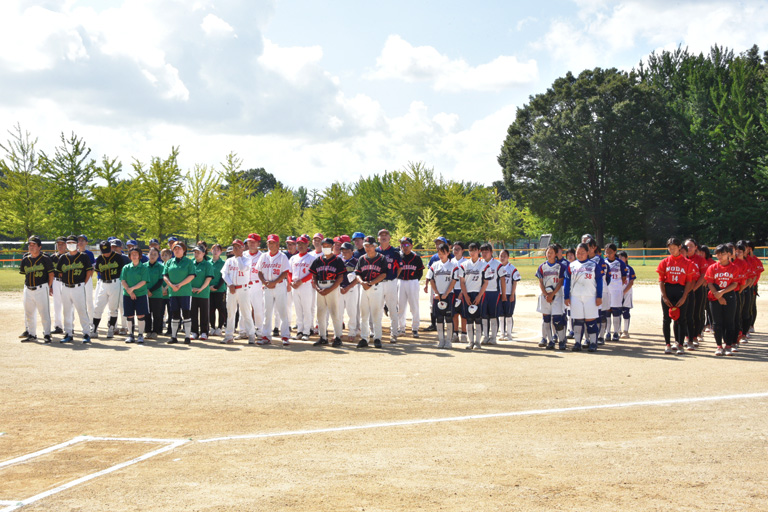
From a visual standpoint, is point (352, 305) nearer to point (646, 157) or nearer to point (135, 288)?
point (135, 288)

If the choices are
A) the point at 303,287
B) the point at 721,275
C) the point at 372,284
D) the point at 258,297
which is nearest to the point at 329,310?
the point at 303,287

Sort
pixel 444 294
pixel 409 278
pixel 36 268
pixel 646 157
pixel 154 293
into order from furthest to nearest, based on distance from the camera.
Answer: pixel 646 157 < pixel 409 278 < pixel 154 293 < pixel 36 268 < pixel 444 294

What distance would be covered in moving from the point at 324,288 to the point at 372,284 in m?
0.98

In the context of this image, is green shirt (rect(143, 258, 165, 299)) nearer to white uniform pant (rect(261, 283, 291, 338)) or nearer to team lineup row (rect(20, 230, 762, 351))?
team lineup row (rect(20, 230, 762, 351))

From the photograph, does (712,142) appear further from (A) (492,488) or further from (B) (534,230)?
(A) (492,488)

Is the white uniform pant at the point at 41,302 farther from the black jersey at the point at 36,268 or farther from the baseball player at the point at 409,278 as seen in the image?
the baseball player at the point at 409,278

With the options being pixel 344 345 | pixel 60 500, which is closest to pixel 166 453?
pixel 60 500

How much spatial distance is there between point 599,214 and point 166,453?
55.4 meters

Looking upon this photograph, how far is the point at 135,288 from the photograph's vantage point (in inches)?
527

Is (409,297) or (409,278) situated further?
(409,297)

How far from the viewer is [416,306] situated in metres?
14.6

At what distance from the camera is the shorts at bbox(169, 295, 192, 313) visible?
1339 cm

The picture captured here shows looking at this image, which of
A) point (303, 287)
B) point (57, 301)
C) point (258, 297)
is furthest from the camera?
point (57, 301)

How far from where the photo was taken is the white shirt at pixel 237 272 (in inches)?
521
